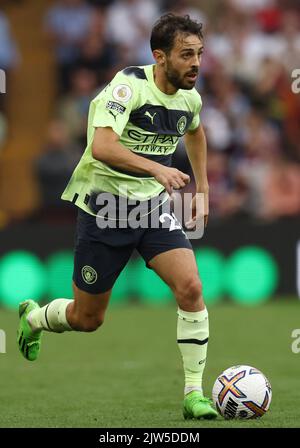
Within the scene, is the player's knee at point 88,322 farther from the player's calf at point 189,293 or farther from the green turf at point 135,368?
the player's calf at point 189,293

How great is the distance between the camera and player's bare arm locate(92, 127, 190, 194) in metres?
6.65

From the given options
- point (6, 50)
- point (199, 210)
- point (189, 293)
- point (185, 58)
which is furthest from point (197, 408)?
point (6, 50)

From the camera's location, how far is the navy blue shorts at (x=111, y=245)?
7.22 m

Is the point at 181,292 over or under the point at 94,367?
over

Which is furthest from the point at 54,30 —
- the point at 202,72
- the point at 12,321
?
the point at 12,321

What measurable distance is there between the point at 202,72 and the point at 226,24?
89cm

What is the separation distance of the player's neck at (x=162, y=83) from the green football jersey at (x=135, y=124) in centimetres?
2

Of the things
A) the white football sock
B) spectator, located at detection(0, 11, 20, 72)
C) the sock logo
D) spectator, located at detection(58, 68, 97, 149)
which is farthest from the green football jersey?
spectator, located at detection(0, 11, 20, 72)

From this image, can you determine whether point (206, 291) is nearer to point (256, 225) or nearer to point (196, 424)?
point (256, 225)

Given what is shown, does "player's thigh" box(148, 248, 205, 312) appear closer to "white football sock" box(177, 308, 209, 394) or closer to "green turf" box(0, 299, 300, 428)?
"white football sock" box(177, 308, 209, 394)

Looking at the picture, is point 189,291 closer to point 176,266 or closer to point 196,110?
point 176,266

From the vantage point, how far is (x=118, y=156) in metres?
6.78
